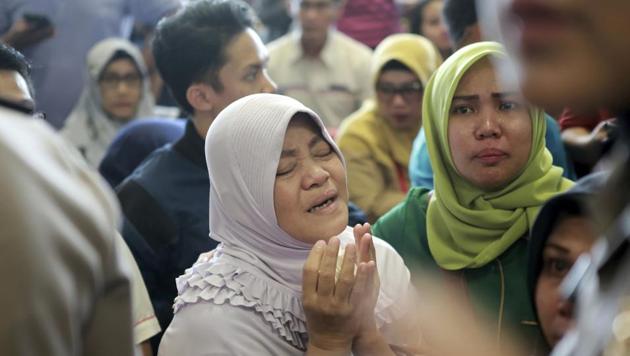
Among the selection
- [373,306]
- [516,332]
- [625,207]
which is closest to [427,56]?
[516,332]

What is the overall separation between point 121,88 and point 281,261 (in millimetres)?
3533

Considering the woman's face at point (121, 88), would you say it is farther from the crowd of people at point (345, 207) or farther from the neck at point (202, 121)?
the neck at point (202, 121)

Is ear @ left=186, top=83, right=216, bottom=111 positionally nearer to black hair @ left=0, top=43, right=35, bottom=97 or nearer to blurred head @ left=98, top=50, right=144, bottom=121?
black hair @ left=0, top=43, right=35, bottom=97

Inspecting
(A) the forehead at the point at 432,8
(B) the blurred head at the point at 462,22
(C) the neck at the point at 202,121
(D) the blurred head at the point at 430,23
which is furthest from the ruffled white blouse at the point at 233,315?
(A) the forehead at the point at 432,8

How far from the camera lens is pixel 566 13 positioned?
99 centimetres

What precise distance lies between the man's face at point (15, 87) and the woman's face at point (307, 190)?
2.30ft

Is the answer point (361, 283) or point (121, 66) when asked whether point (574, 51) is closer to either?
point (361, 283)

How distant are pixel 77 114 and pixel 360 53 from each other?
169 cm

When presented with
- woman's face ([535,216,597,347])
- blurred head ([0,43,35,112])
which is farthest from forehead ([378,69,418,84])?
woman's face ([535,216,597,347])

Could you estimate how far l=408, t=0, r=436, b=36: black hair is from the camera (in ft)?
22.6

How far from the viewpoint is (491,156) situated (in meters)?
2.92

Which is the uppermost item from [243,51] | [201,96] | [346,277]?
[243,51]

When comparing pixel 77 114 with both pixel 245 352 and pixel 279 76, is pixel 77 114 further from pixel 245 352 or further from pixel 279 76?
pixel 245 352

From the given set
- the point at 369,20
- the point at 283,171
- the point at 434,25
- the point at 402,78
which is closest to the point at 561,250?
the point at 283,171
